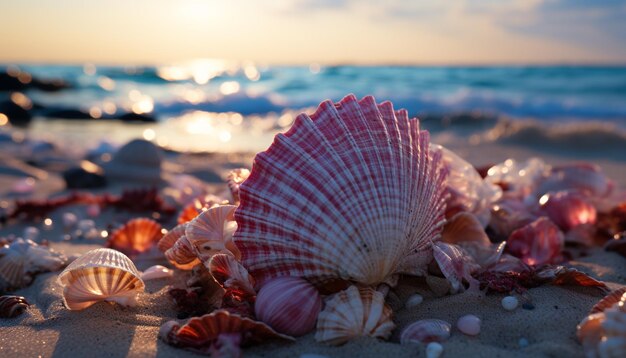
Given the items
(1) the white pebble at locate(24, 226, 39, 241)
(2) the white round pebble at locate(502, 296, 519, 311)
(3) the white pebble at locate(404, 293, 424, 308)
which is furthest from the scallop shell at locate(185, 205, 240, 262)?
(1) the white pebble at locate(24, 226, 39, 241)

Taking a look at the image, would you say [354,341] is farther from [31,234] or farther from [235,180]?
[31,234]

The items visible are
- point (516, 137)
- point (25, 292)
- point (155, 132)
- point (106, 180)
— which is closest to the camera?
point (25, 292)

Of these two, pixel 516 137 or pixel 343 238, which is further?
pixel 516 137

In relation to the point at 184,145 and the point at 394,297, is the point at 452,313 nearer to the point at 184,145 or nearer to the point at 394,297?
the point at 394,297

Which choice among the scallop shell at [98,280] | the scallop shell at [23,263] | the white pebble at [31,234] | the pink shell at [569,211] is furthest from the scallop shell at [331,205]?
the white pebble at [31,234]

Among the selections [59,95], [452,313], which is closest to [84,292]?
[452,313]

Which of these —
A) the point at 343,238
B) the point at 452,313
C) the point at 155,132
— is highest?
the point at 343,238

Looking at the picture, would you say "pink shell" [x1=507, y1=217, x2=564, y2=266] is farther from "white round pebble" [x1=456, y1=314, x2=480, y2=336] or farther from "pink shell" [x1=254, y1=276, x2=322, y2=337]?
"pink shell" [x1=254, y1=276, x2=322, y2=337]
